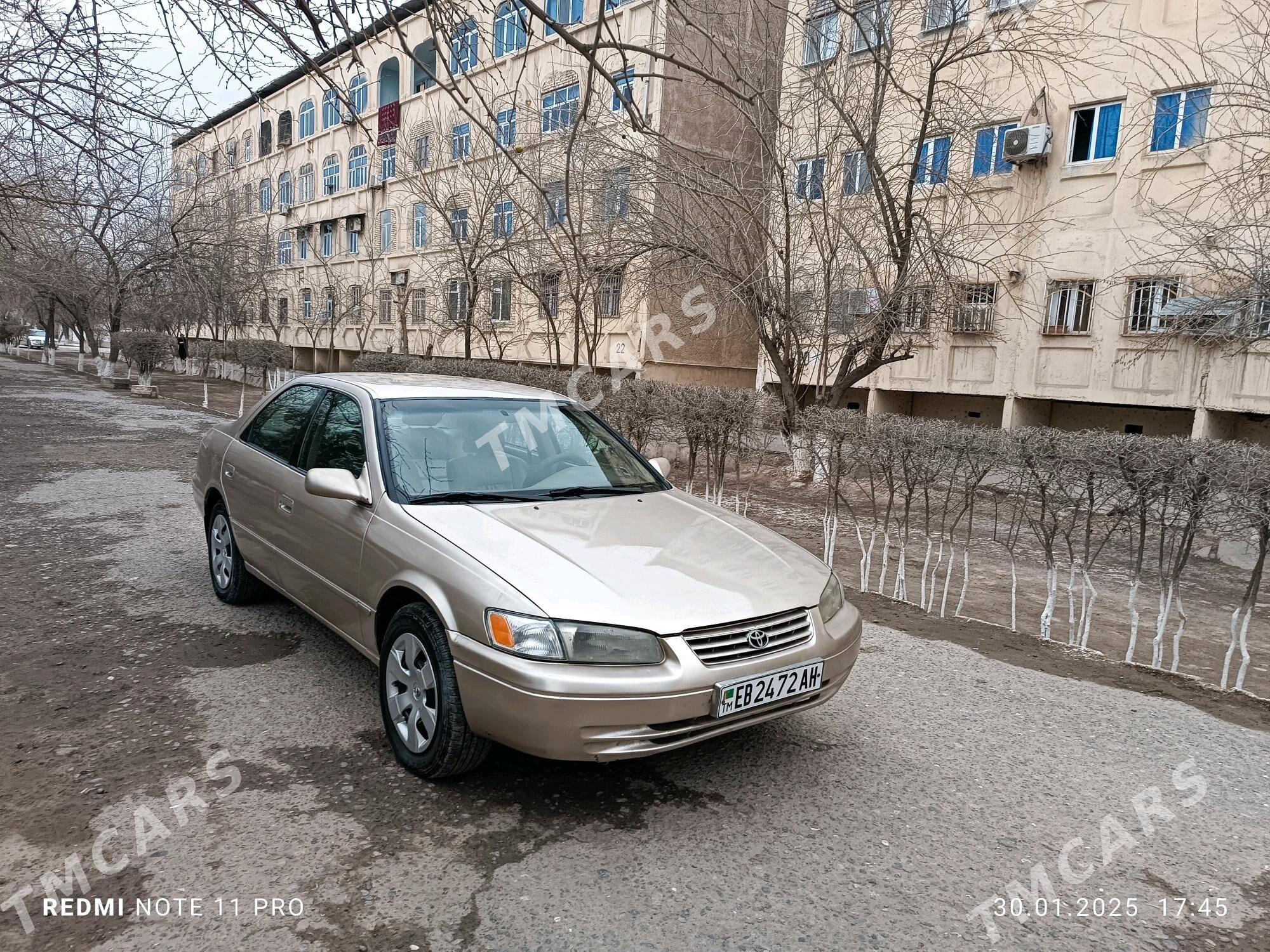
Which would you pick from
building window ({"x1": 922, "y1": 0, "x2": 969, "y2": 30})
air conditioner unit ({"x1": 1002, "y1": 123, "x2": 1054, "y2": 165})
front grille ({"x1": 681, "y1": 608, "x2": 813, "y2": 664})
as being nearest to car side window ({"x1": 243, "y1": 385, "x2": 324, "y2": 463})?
front grille ({"x1": 681, "y1": 608, "x2": 813, "y2": 664})

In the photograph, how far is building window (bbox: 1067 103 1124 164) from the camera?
15.4m

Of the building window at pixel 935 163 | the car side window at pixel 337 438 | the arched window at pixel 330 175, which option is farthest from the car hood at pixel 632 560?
the arched window at pixel 330 175

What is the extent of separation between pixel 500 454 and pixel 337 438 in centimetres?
88

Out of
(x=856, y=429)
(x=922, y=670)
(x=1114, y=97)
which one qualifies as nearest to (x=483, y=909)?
(x=922, y=670)

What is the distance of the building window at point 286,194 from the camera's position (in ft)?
136

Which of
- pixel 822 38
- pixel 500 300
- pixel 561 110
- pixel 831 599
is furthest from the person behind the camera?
pixel 500 300

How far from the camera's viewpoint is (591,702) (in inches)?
114

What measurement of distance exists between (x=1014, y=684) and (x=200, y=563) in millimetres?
5820

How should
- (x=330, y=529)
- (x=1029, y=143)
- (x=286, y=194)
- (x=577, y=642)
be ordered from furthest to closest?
(x=286, y=194) → (x=1029, y=143) → (x=330, y=529) → (x=577, y=642)

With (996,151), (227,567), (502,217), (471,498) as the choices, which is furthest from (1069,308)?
(227,567)

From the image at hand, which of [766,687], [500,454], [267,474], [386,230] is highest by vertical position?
[386,230]

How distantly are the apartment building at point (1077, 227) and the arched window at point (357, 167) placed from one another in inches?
1013
